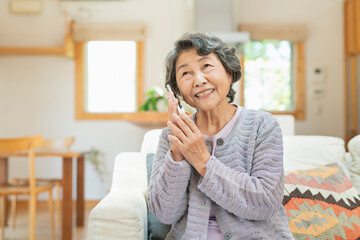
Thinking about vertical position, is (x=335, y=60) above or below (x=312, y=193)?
above

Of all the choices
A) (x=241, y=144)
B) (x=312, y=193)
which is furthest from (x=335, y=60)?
(x=241, y=144)

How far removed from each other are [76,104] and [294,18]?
2.97 m

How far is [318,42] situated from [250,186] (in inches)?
173

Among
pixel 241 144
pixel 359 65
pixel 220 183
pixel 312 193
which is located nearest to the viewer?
pixel 220 183

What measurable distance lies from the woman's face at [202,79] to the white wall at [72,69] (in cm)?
371

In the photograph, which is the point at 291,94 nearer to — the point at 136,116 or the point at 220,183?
the point at 136,116

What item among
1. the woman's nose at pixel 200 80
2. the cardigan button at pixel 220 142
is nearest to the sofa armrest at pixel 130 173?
the cardigan button at pixel 220 142

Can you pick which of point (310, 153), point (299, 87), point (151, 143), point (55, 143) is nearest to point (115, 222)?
point (151, 143)

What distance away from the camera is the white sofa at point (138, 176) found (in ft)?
4.11

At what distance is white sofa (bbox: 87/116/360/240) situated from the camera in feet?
4.11

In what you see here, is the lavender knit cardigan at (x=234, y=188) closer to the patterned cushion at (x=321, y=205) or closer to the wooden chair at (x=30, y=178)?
the patterned cushion at (x=321, y=205)

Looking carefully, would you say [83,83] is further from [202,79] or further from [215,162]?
[215,162]

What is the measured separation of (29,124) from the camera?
200 inches

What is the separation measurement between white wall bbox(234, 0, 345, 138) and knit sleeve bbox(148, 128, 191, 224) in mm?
4046
